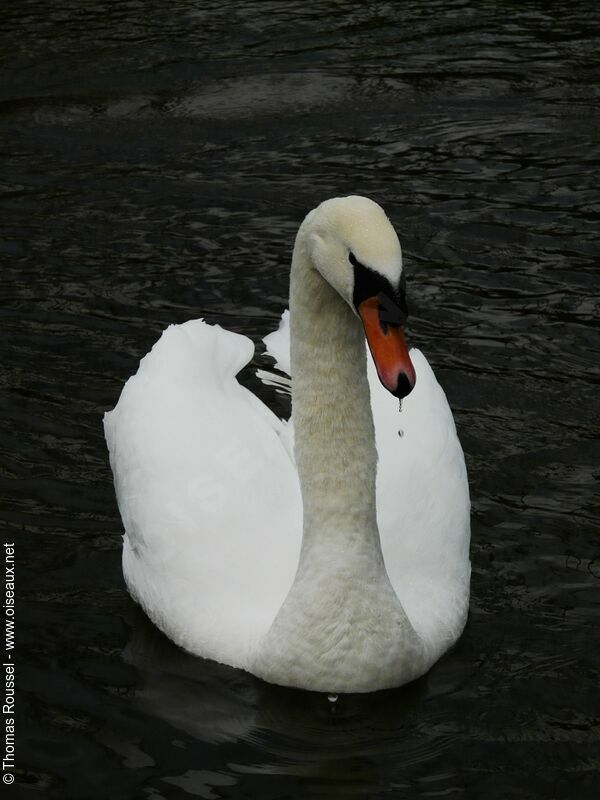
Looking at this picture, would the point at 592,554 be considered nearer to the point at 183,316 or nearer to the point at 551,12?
the point at 183,316

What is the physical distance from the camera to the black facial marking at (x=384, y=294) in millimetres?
4969

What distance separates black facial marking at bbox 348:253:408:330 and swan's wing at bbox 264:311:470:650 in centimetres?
177

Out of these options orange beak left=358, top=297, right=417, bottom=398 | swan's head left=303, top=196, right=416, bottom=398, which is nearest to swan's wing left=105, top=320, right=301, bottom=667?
swan's head left=303, top=196, right=416, bottom=398

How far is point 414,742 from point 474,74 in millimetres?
8305

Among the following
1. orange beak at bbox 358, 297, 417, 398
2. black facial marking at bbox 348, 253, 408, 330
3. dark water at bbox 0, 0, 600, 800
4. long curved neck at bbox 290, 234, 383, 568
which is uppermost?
black facial marking at bbox 348, 253, 408, 330

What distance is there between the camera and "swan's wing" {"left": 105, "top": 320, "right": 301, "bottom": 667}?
21.1 feet

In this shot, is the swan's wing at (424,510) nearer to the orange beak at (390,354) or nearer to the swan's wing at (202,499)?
the swan's wing at (202,499)

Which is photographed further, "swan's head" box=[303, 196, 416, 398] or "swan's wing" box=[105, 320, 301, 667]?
"swan's wing" box=[105, 320, 301, 667]

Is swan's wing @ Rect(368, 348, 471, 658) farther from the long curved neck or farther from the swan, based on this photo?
the long curved neck

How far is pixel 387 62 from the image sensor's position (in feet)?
44.1

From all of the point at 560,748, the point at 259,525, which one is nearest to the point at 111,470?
the point at 259,525

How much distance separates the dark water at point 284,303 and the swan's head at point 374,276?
1.72m

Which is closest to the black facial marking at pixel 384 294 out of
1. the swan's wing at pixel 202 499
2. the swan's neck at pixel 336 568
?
the swan's neck at pixel 336 568

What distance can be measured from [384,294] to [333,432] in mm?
1077
